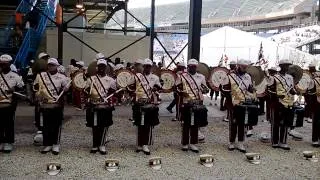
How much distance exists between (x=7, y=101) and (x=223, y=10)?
61.7m

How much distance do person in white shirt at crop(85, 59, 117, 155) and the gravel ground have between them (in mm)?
367

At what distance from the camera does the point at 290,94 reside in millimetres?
9266

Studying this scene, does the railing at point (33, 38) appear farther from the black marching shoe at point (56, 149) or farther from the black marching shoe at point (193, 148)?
the black marching shoe at point (193, 148)

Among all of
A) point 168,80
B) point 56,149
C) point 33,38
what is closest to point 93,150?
point 56,149

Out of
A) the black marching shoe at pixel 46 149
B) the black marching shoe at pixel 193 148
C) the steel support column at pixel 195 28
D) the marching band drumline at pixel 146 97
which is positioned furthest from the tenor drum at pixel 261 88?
the black marching shoe at pixel 46 149

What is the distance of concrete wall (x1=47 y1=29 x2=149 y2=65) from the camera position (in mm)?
17625

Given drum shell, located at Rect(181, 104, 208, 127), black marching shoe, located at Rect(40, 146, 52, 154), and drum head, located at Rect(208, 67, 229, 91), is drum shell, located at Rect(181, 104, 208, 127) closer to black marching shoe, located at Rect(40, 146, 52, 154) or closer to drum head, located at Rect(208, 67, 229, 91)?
drum head, located at Rect(208, 67, 229, 91)

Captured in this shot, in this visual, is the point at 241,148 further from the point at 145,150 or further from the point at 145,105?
the point at 145,105

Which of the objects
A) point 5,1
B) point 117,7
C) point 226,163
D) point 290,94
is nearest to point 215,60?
point 117,7

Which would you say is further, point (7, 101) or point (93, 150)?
point (93, 150)

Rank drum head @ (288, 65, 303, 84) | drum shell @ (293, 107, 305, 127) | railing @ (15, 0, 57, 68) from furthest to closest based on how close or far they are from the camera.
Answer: railing @ (15, 0, 57, 68)
drum head @ (288, 65, 303, 84)
drum shell @ (293, 107, 305, 127)

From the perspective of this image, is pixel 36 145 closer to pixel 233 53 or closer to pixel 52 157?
pixel 52 157

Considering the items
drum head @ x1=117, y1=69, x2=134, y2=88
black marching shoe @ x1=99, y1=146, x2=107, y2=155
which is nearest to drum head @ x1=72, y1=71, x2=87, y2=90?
drum head @ x1=117, y1=69, x2=134, y2=88

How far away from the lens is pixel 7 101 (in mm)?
8000
